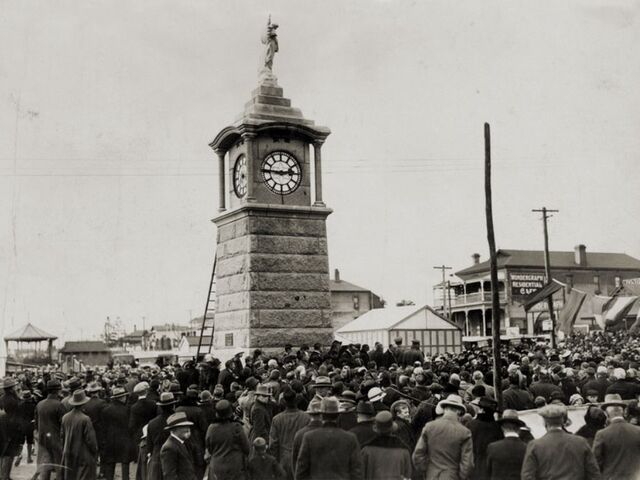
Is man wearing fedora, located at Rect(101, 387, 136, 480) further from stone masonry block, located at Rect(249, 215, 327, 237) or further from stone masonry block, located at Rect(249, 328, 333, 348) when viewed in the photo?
stone masonry block, located at Rect(249, 215, 327, 237)

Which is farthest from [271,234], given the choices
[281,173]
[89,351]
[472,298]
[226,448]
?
[472,298]

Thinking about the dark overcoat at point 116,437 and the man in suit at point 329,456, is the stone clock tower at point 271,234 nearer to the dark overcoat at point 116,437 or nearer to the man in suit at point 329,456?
the dark overcoat at point 116,437

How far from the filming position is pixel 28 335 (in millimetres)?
47281

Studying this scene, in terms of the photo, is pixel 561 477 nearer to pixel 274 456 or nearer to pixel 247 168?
pixel 274 456

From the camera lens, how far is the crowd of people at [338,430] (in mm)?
7773

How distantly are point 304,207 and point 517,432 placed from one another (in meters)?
15.1

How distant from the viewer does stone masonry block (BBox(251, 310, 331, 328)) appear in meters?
21.8

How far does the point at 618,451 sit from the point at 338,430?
3.03 metres

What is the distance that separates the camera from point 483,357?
22109mm

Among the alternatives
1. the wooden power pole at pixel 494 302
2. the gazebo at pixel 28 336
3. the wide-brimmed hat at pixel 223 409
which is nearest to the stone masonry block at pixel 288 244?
the wooden power pole at pixel 494 302

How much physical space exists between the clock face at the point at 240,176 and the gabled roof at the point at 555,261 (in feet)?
195

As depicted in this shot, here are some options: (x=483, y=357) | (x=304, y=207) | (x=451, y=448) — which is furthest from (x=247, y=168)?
(x=451, y=448)

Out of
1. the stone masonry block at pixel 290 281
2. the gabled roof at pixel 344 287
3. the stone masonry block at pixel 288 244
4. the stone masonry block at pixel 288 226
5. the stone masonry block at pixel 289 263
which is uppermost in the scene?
the gabled roof at pixel 344 287

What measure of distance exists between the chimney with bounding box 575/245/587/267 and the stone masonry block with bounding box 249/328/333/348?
67.0 meters
